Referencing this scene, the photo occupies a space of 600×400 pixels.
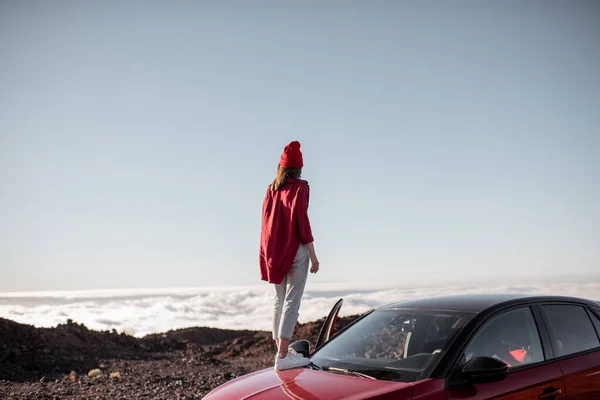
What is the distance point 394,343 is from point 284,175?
228cm

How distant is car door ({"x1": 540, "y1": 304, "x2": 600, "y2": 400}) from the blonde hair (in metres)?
2.88

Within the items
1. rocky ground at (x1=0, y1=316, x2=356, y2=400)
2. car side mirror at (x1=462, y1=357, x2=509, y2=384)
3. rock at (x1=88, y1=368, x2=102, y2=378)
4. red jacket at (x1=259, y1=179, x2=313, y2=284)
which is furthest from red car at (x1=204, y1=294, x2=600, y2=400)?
rock at (x1=88, y1=368, x2=102, y2=378)

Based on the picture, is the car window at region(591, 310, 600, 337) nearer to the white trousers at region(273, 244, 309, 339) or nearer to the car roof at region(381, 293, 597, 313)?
the car roof at region(381, 293, 597, 313)

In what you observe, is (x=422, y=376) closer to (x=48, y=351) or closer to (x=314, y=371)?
(x=314, y=371)

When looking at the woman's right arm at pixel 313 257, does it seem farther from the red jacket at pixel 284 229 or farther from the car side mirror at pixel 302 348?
the car side mirror at pixel 302 348

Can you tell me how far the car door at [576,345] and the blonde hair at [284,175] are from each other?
2883 mm

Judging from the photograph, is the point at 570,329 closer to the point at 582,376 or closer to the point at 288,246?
the point at 582,376

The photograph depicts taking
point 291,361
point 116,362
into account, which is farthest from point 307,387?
point 116,362

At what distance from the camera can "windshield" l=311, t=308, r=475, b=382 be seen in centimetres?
455

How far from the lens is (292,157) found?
21.5 ft

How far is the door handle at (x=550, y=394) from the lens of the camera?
4823 mm

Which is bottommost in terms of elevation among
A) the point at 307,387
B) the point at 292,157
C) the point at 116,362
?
the point at 116,362

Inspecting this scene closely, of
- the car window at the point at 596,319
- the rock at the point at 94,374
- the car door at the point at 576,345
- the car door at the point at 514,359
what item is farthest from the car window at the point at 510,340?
the rock at the point at 94,374

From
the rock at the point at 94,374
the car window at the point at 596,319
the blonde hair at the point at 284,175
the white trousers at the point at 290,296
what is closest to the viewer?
the car window at the point at 596,319
